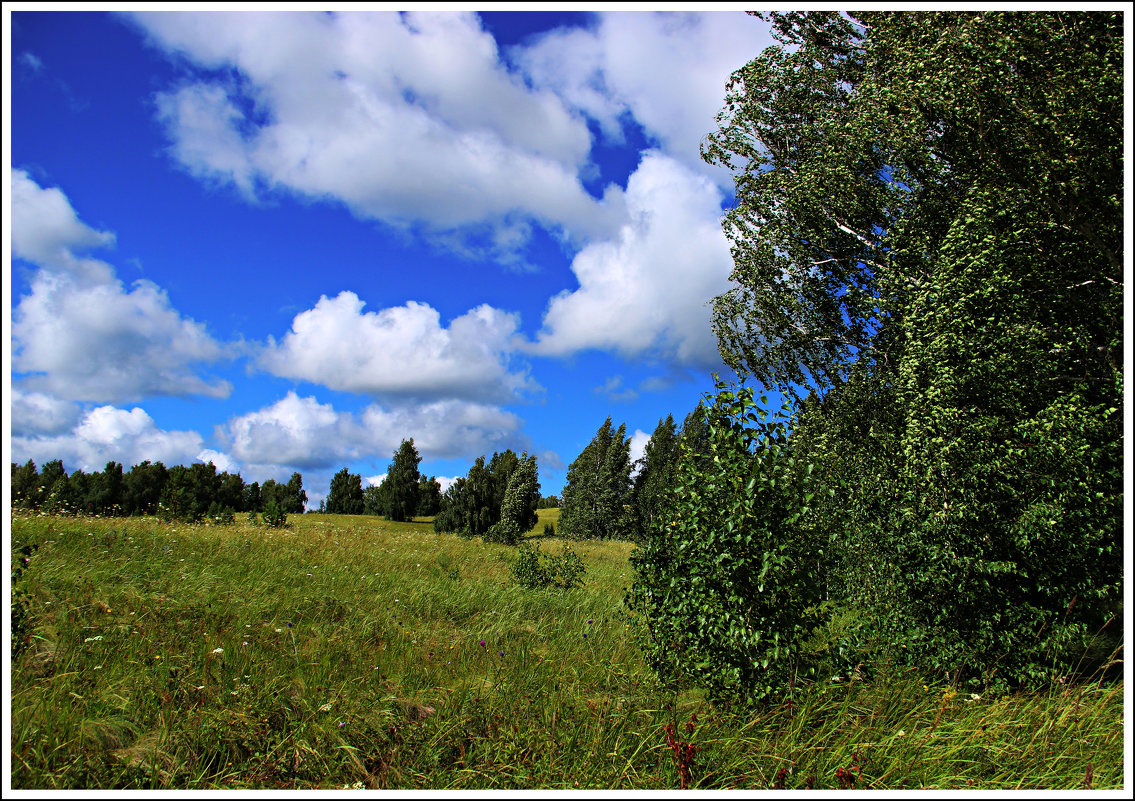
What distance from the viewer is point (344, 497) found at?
54750mm

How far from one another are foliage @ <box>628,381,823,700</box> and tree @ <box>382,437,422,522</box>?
143ft

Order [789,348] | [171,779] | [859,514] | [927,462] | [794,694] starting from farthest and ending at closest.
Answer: [789,348], [859,514], [927,462], [794,694], [171,779]

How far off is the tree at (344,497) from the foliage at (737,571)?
179 feet

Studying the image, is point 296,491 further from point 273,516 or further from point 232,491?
point 273,516

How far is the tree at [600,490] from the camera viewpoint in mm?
45219

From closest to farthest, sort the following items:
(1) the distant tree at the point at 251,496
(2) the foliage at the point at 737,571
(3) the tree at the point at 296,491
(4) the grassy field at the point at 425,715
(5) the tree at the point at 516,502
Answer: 1. (4) the grassy field at the point at 425,715
2. (2) the foliage at the point at 737,571
3. (5) the tree at the point at 516,502
4. (1) the distant tree at the point at 251,496
5. (3) the tree at the point at 296,491

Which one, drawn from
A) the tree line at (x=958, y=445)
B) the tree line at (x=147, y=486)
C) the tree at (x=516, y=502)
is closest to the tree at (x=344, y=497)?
the tree line at (x=147, y=486)

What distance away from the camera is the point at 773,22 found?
15.1m

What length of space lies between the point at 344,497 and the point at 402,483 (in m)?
11.3

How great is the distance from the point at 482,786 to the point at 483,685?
1198 millimetres

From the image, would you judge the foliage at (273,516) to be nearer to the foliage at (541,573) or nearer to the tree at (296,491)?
the foliage at (541,573)

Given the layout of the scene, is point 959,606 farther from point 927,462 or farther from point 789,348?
point 789,348

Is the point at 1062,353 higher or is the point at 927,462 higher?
the point at 1062,353

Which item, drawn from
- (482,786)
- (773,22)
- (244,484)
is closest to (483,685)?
(482,786)
